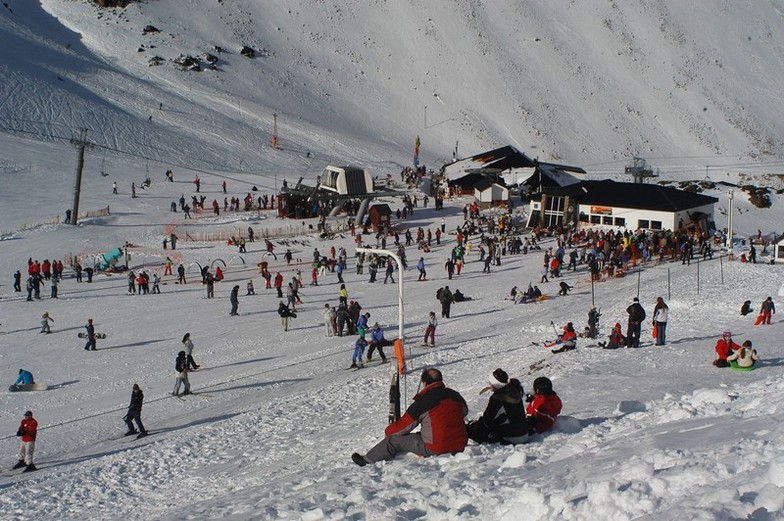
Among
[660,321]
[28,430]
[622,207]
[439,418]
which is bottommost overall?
[28,430]

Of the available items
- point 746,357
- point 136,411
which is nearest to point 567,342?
point 746,357

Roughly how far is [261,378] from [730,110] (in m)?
87.0

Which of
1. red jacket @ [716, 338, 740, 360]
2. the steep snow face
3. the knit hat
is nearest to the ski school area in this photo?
red jacket @ [716, 338, 740, 360]

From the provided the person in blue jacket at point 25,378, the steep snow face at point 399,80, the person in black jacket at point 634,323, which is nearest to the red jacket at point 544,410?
the person in black jacket at point 634,323

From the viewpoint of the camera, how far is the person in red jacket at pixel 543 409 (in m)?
10.1

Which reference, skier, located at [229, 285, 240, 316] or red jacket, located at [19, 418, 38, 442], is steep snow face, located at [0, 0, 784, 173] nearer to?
skier, located at [229, 285, 240, 316]

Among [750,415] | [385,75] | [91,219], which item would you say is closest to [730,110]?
[385,75]

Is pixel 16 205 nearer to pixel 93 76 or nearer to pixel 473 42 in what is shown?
pixel 93 76

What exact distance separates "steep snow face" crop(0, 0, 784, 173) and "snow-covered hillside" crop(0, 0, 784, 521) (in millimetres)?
345

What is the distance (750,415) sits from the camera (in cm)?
924

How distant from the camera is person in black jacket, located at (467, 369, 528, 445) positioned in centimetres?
966

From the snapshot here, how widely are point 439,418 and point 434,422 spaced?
8 centimetres

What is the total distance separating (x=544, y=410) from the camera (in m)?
10.3

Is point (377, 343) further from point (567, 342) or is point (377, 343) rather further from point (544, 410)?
point (544, 410)
